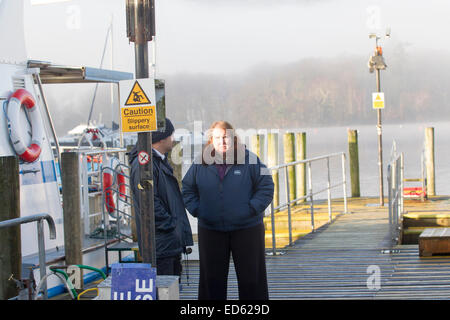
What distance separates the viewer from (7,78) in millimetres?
8445

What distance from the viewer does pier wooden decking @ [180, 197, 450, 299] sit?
20.4 feet

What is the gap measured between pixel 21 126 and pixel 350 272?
14.5 ft

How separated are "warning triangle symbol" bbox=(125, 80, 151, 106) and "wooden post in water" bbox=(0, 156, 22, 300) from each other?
2.22m

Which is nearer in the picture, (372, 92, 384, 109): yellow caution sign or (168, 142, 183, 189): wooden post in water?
(168, 142, 183, 189): wooden post in water

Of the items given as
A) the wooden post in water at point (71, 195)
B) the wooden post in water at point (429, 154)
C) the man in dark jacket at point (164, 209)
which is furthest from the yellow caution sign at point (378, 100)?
the man in dark jacket at point (164, 209)

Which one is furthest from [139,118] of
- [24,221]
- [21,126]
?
[21,126]

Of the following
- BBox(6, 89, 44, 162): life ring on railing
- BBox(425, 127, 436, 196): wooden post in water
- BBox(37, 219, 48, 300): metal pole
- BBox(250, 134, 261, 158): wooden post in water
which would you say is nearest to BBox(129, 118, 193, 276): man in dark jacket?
BBox(37, 219, 48, 300): metal pole

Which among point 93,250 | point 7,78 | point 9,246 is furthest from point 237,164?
point 7,78

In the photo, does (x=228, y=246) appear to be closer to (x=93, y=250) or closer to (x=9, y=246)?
(x=9, y=246)

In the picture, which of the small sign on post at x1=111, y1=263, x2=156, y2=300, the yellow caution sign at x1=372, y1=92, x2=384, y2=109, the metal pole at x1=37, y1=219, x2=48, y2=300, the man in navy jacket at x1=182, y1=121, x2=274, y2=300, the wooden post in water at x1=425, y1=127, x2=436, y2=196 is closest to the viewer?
the small sign on post at x1=111, y1=263, x2=156, y2=300

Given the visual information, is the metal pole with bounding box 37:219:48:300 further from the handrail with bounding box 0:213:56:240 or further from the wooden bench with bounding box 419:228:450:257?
the wooden bench with bounding box 419:228:450:257

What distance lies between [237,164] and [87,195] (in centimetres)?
444

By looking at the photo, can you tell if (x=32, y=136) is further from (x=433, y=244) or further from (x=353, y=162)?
(x=353, y=162)

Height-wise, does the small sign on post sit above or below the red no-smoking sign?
below
